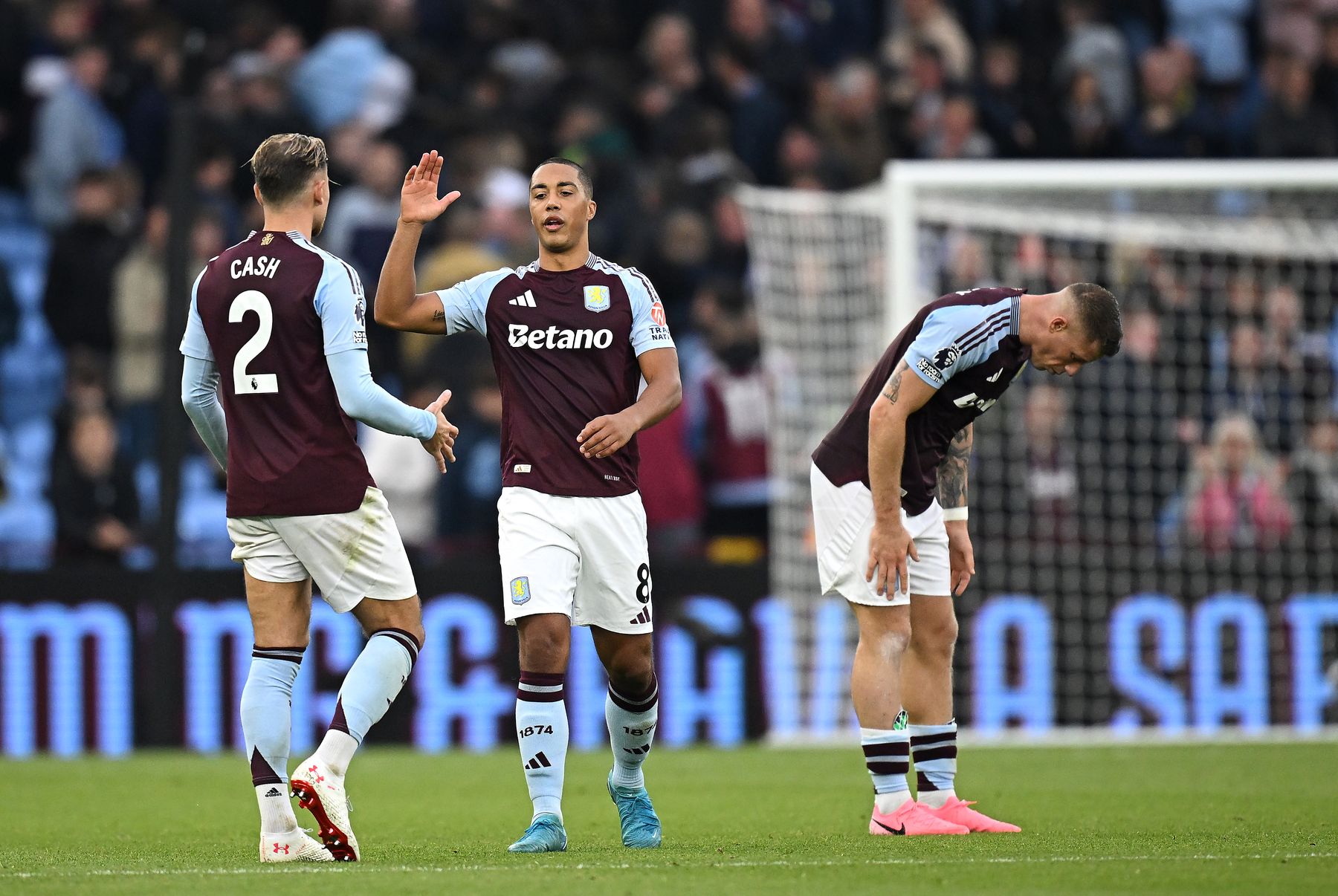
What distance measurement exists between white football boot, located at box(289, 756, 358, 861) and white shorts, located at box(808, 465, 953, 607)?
6.80 ft

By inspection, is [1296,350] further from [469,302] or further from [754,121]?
[469,302]

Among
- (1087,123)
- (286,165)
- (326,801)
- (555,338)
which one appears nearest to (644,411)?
(555,338)

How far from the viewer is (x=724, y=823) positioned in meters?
7.80

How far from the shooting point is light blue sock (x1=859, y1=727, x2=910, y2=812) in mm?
7133

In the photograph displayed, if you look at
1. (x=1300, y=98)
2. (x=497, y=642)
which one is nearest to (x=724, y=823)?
(x=497, y=642)

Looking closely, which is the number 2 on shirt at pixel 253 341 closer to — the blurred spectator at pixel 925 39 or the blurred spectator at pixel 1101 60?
the blurred spectator at pixel 925 39

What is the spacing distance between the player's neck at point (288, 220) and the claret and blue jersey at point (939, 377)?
7.04 feet

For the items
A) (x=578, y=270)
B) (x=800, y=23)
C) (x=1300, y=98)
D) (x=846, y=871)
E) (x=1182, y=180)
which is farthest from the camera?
(x=800, y=23)

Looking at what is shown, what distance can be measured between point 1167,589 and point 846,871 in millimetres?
7532

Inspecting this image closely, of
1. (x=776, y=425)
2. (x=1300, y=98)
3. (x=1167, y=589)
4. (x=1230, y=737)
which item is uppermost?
(x=1300, y=98)

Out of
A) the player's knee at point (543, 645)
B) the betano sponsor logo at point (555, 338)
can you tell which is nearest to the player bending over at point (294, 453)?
the player's knee at point (543, 645)

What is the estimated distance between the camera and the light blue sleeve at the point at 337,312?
20.7 ft

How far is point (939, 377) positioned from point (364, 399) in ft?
6.75

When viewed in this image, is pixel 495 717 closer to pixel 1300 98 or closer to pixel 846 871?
pixel 846 871
